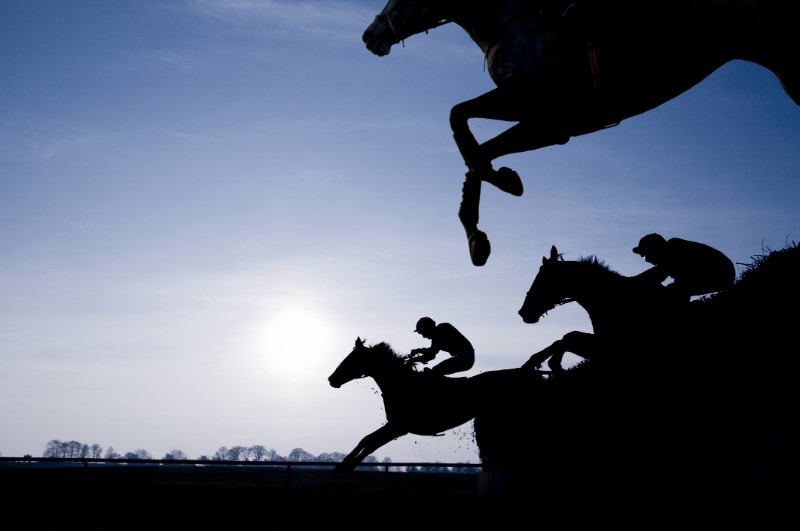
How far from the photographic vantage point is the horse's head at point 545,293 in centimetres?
725

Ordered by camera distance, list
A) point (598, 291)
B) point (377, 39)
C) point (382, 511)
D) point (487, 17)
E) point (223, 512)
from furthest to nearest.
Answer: point (382, 511) < point (223, 512) < point (598, 291) < point (377, 39) < point (487, 17)

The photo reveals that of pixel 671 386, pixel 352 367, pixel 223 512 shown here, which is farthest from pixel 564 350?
pixel 223 512

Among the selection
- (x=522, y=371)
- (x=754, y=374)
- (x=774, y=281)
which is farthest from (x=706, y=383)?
(x=522, y=371)

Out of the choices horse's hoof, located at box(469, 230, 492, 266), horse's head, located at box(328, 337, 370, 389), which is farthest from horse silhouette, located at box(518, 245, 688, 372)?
horse's head, located at box(328, 337, 370, 389)

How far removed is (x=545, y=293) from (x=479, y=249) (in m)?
2.33

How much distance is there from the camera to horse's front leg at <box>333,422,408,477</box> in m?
8.38

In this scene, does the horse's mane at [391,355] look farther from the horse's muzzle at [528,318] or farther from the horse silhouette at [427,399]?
the horse's muzzle at [528,318]

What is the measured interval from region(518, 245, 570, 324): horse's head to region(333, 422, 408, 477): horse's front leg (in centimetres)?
249

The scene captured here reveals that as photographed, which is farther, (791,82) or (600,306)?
(600,306)

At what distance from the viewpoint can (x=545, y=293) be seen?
7324mm

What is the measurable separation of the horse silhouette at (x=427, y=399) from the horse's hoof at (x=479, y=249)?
2.94 m

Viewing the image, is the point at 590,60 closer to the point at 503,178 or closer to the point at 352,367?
the point at 503,178

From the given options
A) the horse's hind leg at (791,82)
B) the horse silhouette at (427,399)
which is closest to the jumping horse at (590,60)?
the horse's hind leg at (791,82)

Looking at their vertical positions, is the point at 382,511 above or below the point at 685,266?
below
